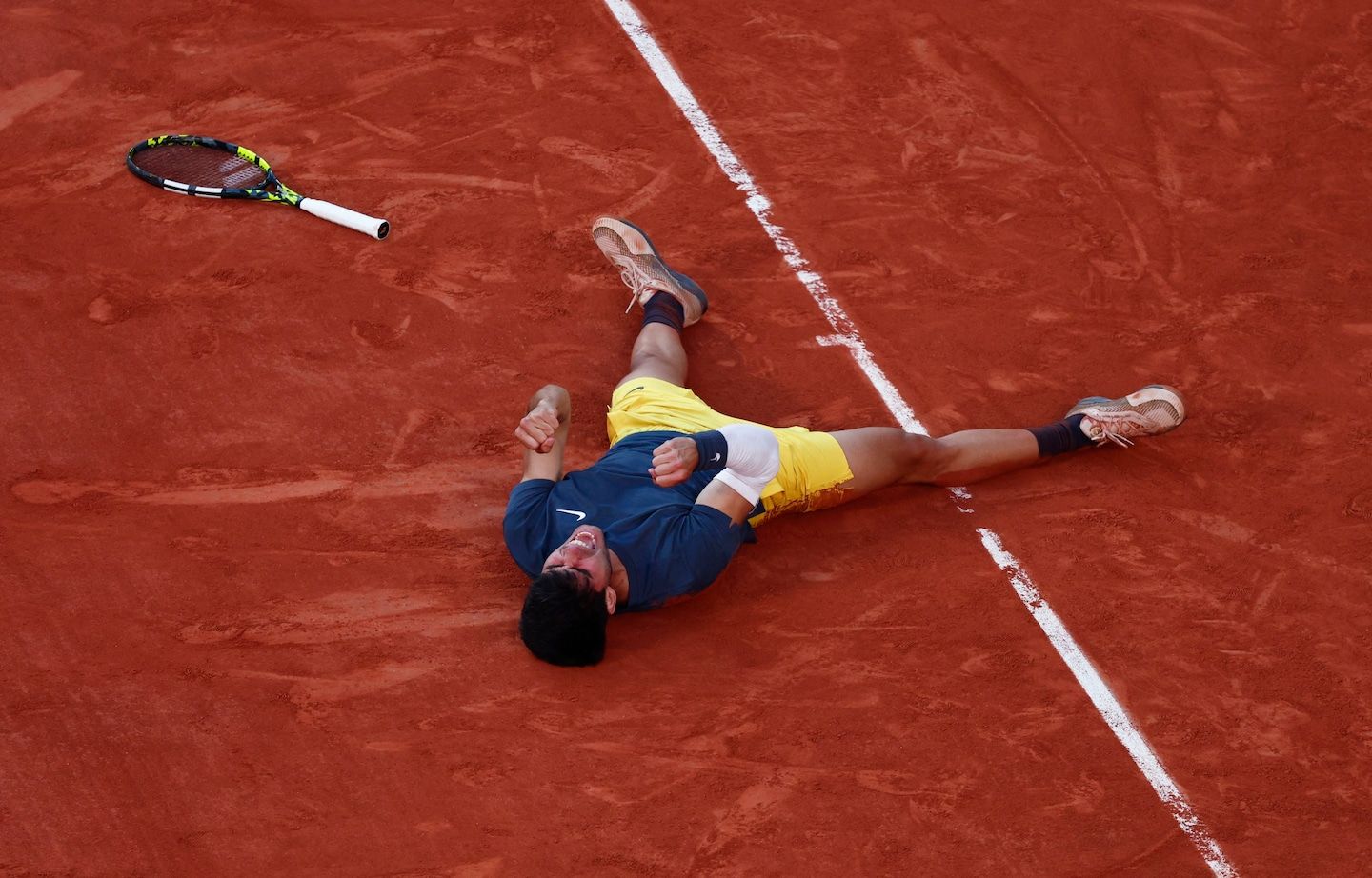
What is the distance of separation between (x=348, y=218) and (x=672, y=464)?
318 cm

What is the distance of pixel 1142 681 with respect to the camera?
6.17m

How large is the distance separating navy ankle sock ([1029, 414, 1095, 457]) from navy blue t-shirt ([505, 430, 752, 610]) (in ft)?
5.38

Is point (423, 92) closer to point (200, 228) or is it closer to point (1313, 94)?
point (200, 228)

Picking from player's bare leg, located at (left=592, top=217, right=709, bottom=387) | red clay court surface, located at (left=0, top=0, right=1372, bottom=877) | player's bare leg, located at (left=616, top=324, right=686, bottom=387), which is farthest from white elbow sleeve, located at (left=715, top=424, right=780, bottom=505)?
player's bare leg, located at (left=592, top=217, right=709, bottom=387)

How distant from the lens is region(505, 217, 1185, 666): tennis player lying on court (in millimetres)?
5930

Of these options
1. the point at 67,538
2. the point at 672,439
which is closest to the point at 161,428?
the point at 67,538

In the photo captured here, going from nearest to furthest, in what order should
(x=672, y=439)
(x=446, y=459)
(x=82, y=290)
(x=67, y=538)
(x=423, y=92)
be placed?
(x=672, y=439), (x=67, y=538), (x=446, y=459), (x=82, y=290), (x=423, y=92)

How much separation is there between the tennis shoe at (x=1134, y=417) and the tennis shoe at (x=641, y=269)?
2115 mm

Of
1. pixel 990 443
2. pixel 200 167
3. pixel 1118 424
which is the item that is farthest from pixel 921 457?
pixel 200 167

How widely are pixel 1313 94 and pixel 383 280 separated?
6.36 m

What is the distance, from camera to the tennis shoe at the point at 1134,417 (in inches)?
278

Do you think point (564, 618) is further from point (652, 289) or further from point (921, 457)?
point (652, 289)

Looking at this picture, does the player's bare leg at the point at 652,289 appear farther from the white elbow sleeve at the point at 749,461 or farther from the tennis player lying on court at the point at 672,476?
the white elbow sleeve at the point at 749,461

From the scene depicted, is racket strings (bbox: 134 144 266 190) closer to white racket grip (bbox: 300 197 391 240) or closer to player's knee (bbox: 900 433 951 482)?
white racket grip (bbox: 300 197 391 240)
